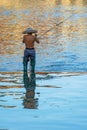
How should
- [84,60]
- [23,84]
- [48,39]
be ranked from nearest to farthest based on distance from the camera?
[23,84] → [84,60] → [48,39]

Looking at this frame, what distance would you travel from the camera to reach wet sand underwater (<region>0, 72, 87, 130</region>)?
9.12m

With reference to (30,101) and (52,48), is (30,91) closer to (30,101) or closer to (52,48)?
(30,101)

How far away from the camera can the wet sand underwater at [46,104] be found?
9.12 meters

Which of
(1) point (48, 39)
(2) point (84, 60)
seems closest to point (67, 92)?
(2) point (84, 60)

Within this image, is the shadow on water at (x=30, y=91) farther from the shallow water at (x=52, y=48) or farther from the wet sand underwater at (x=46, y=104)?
the shallow water at (x=52, y=48)

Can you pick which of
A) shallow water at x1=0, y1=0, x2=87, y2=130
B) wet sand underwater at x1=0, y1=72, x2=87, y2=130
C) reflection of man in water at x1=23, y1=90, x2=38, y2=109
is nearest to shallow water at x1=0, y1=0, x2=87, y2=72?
shallow water at x1=0, y1=0, x2=87, y2=130

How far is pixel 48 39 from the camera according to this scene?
25.7 m

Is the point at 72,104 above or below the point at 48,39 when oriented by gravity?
above

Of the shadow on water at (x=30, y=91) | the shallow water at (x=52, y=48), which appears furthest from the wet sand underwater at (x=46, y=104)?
the shallow water at (x=52, y=48)

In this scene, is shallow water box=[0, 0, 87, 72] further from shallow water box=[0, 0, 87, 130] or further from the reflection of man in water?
the reflection of man in water

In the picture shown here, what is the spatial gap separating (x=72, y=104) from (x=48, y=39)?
1518cm

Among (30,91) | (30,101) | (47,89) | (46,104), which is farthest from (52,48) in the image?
(46,104)

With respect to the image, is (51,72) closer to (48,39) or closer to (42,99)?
(42,99)

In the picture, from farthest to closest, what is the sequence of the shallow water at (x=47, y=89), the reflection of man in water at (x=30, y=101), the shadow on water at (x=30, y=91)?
the shadow on water at (x=30, y=91) < the reflection of man in water at (x=30, y=101) < the shallow water at (x=47, y=89)
